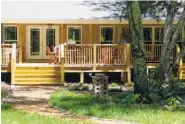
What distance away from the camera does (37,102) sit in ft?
47.8

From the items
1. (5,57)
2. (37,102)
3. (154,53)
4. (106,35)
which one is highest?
(106,35)

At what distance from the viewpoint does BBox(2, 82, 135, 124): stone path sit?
1122 centimetres

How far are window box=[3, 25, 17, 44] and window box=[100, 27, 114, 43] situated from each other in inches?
198

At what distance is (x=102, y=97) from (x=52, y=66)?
23.3ft

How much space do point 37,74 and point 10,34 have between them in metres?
5.86

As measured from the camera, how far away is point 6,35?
26141mm

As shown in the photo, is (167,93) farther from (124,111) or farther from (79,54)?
(79,54)

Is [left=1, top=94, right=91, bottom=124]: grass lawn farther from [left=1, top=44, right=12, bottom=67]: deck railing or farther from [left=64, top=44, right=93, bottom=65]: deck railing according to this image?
[left=1, top=44, right=12, bottom=67]: deck railing

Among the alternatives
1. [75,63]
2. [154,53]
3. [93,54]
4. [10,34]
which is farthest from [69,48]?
[10,34]

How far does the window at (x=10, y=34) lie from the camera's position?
85.6ft

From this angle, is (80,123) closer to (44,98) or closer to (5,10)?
(44,98)

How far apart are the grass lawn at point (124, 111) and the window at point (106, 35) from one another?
12230mm

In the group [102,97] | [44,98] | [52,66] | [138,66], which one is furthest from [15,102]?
[52,66]

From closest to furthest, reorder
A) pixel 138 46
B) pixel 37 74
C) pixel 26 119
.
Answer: pixel 26 119
pixel 138 46
pixel 37 74
